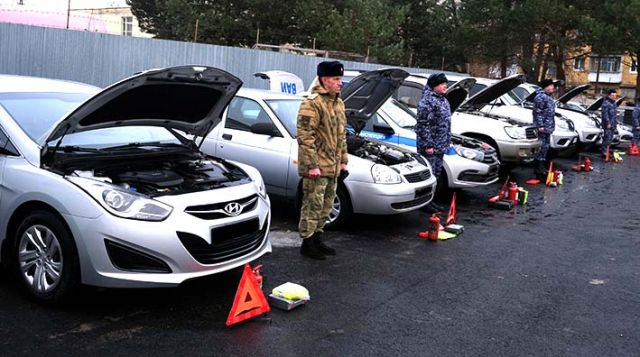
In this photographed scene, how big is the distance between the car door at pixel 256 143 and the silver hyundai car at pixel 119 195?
189 centimetres

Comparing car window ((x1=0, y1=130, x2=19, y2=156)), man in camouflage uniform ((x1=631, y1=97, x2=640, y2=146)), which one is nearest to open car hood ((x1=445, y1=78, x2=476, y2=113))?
car window ((x1=0, y1=130, x2=19, y2=156))

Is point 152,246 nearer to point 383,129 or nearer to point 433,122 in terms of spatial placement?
point 433,122

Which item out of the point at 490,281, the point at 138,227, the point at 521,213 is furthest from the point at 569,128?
the point at 138,227

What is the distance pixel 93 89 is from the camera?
5484mm

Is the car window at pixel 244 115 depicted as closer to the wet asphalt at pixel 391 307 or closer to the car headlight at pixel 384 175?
the wet asphalt at pixel 391 307

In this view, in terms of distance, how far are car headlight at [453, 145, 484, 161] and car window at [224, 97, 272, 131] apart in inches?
117

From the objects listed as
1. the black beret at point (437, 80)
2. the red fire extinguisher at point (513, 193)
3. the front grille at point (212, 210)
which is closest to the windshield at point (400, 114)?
the black beret at point (437, 80)

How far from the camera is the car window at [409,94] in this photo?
1051cm

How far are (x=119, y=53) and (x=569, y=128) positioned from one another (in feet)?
33.9

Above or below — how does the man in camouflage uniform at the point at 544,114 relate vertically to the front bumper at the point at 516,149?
above

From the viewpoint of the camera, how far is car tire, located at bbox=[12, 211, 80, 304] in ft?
13.0

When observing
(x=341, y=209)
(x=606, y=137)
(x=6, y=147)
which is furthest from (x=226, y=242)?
(x=606, y=137)

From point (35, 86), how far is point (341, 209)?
3309 mm

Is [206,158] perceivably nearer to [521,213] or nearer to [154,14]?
[521,213]
